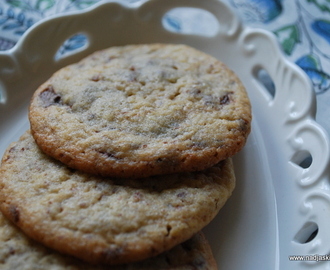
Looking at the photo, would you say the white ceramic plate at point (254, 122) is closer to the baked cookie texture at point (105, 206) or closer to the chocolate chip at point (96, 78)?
the baked cookie texture at point (105, 206)

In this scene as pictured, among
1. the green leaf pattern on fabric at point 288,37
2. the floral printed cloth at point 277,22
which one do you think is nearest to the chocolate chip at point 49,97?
the floral printed cloth at point 277,22

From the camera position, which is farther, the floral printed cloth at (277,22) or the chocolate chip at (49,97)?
the floral printed cloth at (277,22)

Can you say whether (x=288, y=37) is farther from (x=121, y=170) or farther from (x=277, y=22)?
(x=121, y=170)

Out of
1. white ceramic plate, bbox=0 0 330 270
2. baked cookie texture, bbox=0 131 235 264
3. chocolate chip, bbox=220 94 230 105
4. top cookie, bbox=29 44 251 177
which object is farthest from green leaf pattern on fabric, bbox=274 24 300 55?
baked cookie texture, bbox=0 131 235 264

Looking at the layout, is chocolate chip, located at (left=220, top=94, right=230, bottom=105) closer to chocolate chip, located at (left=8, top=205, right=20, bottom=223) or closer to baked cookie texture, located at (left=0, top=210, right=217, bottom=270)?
baked cookie texture, located at (left=0, top=210, right=217, bottom=270)

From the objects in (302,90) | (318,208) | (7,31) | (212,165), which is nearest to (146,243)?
(212,165)

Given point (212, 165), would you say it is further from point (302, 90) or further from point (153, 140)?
point (302, 90)
